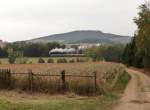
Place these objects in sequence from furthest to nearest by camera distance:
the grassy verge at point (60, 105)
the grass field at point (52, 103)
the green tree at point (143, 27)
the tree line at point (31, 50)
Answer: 1. the tree line at point (31, 50)
2. the green tree at point (143, 27)
3. the grass field at point (52, 103)
4. the grassy verge at point (60, 105)

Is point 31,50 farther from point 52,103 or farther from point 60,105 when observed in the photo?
point 60,105

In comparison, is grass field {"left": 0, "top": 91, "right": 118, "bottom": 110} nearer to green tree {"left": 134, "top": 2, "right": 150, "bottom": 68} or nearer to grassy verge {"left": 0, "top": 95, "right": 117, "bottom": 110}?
grassy verge {"left": 0, "top": 95, "right": 117, "bottom": 110}

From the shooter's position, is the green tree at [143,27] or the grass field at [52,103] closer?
the grass field at [52,103]

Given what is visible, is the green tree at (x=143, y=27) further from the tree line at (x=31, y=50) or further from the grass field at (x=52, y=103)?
the tree line at (x=31, y=50)

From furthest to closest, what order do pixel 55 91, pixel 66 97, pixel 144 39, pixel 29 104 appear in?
1. pixel 144 39
2. pixel 55 91
3. pixel 66 97
4. pixel 29 104

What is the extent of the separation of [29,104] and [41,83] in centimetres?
770

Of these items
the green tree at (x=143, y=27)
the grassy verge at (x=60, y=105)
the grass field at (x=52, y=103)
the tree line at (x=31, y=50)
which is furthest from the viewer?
the tree line at (x=31, y=50)

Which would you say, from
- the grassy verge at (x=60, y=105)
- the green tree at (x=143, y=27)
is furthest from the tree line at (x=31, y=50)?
the grassy verge at (x=60, y=105)

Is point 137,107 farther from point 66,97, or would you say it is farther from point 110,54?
point 110,54

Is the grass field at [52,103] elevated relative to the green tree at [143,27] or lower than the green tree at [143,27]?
lower

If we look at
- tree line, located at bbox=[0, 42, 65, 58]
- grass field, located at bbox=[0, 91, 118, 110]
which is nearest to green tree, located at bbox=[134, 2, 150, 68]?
grass field, located at bbox=[0, 91, 118, 110]

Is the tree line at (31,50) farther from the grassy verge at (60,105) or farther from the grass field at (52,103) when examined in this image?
the grassy verge at (60,105)

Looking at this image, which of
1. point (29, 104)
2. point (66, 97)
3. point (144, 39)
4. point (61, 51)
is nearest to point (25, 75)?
point (66, 97)

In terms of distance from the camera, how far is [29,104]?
2439cm
